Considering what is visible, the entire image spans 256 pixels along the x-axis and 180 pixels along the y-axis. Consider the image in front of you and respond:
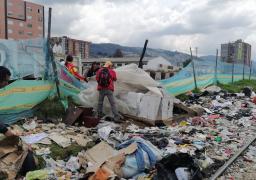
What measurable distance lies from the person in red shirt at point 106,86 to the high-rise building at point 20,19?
236 ft

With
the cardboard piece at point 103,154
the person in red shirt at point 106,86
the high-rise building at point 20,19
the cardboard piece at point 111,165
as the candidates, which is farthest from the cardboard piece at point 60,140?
the high-rise building at point 20,19

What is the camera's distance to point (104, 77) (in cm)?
959

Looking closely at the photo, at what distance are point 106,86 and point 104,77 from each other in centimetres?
27

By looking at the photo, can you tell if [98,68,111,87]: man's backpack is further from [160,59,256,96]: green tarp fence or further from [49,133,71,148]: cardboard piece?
[160,59,256,96]: green tarp fence

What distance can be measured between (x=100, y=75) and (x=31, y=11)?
279 ft

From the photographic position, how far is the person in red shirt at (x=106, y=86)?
963 centimetres

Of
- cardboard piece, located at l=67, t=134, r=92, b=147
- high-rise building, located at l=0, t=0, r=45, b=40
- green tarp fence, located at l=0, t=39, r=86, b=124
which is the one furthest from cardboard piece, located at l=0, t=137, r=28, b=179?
high-rise building, located at l=0, t=0, r=45, b=40

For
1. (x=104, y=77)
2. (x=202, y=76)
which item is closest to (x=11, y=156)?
(x=104, y=77)

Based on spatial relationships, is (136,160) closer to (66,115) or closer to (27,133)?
(27,133)

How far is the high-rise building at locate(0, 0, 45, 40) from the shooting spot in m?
80.1

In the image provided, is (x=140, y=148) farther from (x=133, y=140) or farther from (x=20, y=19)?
(x=20, y=19)

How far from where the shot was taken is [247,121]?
11.1 meters

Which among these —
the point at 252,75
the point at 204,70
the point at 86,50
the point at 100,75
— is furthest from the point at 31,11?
the point at 100,75

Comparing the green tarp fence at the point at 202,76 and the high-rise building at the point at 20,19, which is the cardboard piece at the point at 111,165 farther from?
the high-rise building at the point at 20,19
